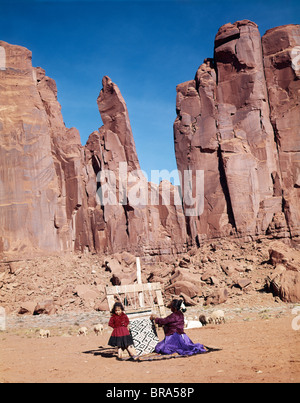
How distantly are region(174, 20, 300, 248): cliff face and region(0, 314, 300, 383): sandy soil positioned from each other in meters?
18.7

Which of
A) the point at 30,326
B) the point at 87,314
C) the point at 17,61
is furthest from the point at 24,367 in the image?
the point at 17,61

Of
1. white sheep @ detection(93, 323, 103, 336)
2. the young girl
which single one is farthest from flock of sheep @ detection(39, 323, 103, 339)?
the young girl

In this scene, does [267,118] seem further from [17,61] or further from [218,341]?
[218,341]

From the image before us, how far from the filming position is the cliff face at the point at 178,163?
31.3 m

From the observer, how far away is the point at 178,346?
8789mm

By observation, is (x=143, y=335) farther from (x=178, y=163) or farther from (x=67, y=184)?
(x=67, y=184)

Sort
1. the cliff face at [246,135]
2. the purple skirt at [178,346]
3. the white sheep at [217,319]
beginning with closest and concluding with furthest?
1. the purple skirt at [178,346]
2. the white sheep at [217,319]
3. the cliff face at [246,135]

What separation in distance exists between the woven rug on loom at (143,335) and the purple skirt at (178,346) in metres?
0.38

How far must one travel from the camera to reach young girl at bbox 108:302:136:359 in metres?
9.16

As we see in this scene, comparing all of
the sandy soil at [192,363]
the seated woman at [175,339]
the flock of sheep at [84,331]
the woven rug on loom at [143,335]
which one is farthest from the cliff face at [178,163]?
the seated woman at [175,339]

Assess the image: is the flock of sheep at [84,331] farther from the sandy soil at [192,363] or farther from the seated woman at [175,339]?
the seated woman at [175,339]

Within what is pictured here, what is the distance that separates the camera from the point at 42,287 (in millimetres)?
29109

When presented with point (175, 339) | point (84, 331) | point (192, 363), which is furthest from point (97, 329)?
point (192, 363)

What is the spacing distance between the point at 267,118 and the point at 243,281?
51.1 ft
